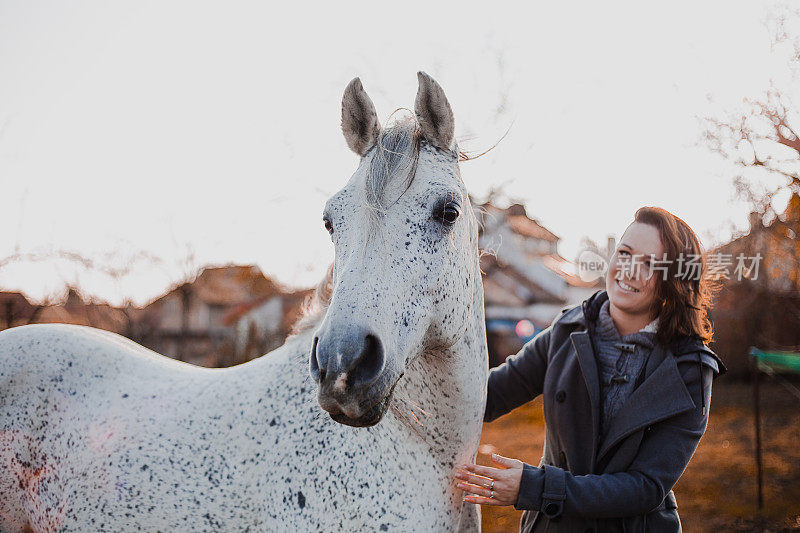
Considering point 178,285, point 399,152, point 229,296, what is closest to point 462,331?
point 399,152

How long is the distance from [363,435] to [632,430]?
105 cm

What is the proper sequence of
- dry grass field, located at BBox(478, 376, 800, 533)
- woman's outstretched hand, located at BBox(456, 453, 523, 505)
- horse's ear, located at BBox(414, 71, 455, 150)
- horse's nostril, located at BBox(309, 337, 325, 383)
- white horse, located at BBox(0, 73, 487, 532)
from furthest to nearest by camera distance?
1. dry grass field, located at BBox(478, 376, 800, 533)
2. woman's outstretched hand, located at BBox(456, 453, 523, 505)
3. horse's ear, located at BBox(414, 71, 455, 150)
4. white horse, located at BBox(0, 73, 487, 532)
5. horse's nostril, located at BBox(309, 337, 325, 383)

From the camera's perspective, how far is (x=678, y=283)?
2.31m

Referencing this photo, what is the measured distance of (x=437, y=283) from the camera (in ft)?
5.55

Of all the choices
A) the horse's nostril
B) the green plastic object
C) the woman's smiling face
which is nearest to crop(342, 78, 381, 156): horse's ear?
the horse's nostril

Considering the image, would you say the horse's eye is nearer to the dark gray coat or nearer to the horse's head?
the horse's head

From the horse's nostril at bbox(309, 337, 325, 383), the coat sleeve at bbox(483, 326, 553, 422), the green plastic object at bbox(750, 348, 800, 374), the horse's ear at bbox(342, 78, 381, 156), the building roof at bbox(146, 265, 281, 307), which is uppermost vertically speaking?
the horse's ear at bbox(342, 78, 381, 156)

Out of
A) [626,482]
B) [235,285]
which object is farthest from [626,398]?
[235,285]

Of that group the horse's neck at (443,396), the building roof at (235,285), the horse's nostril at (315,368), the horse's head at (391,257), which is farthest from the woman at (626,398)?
the building roof at (235,285)

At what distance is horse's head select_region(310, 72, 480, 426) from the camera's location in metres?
1.40

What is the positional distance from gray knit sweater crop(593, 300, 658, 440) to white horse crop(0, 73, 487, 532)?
22.8 inches

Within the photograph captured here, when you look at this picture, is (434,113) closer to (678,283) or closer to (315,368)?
(315,368)

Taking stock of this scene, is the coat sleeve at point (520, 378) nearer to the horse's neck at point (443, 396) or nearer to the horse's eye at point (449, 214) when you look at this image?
the horse's neck at point (443, 396)

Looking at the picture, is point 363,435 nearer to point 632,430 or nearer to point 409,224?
point 409,224
